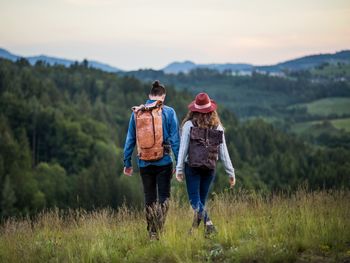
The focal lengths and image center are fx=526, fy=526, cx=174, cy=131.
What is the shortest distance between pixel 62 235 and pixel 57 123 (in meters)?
79.1

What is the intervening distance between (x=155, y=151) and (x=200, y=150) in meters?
0.58

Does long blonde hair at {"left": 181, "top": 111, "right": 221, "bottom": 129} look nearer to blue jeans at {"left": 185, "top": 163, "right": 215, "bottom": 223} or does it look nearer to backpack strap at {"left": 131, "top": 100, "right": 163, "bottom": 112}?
backpack strap at {"left": 131, "top": 100, "right": 163, "bottom": 112}

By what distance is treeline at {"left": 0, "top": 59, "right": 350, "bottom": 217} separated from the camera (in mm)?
62031

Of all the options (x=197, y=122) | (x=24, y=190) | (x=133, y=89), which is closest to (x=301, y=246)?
(x=197, y=122)

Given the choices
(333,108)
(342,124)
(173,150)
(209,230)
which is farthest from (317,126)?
(209,230)

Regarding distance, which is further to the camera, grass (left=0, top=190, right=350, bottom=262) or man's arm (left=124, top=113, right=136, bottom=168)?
man's arm (left=124, top=113, right=136, bottom=168)

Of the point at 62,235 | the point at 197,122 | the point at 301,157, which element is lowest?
the point at 301,157

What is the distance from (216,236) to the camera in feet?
21.5

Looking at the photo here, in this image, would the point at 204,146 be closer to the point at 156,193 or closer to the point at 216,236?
the point at 156,193

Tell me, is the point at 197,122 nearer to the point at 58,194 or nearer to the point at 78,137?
the point at 58,194

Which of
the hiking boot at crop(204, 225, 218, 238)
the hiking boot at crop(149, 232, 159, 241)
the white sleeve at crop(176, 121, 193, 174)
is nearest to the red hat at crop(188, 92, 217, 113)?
the white sleeve at crop(176, 121, 193, 174)

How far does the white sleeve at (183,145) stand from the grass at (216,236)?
0.79 m

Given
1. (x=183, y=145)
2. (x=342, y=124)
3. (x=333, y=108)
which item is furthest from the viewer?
(x=333, y=108)

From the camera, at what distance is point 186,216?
25.4 feet
